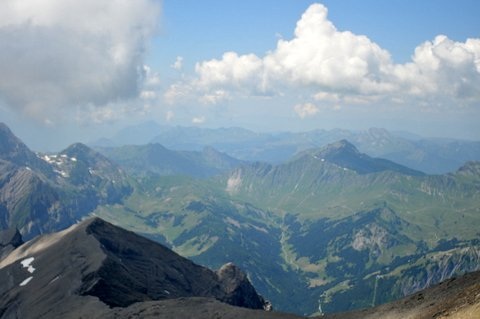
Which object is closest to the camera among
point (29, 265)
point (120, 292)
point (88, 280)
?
point (120, 292)

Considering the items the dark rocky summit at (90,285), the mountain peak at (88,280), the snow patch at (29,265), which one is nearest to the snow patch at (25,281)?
the dark rocky summit at (90,285)

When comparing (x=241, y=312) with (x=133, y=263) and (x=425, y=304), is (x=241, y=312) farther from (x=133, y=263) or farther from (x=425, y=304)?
(x=133, y=263)

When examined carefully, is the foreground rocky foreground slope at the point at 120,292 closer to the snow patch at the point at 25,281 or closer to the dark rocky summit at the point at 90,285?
the dark rocky summit at the point at 90,285

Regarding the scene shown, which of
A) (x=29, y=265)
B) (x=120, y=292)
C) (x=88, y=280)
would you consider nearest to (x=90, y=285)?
(x=88, y=280)

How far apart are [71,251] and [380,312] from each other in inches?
4952

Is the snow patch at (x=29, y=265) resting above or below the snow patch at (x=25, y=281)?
above

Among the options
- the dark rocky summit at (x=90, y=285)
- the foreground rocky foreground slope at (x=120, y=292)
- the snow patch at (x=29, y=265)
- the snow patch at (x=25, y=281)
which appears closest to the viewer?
the foreground rocky foreground slope at (x=120, y=292)

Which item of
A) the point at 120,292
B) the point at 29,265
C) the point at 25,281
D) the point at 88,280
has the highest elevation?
the point at 88,280

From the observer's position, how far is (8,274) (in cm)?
19075

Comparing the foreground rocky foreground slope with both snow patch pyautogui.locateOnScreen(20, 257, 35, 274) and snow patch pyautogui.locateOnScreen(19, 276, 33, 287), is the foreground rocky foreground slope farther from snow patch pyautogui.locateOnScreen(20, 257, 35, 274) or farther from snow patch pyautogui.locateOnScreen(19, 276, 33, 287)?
snow patch pyautogui.locateOnScreen(19, 276, 33, 287)

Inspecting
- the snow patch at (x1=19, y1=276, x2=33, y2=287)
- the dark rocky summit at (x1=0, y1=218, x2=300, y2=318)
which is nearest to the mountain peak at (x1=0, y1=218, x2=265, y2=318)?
the dark rocky summit at (x1=0, y1=218, x2=300, y2=318)

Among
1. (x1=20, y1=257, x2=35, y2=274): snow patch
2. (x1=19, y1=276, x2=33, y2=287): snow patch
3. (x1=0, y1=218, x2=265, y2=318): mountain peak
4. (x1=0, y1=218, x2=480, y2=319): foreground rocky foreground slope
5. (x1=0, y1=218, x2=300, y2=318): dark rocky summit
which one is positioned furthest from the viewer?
(x1=20, y1=257, x2=35, y2=274): snow patch

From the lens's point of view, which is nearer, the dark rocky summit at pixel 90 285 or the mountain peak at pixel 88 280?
the dark rocky summit at pixel 90 285

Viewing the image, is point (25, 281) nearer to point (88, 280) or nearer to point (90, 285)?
point (88, 280)
